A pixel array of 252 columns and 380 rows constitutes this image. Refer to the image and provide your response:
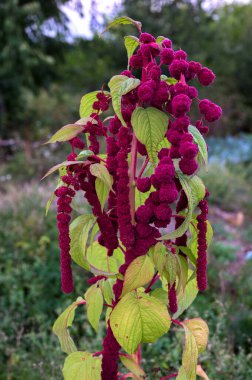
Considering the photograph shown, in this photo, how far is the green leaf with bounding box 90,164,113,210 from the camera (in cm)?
113

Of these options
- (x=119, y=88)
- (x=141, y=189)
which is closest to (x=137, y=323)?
(x=141, y=189)

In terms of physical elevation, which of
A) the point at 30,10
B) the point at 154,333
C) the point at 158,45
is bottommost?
the point at 154,333

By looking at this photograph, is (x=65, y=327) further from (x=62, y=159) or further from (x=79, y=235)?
(x=62, y=159)

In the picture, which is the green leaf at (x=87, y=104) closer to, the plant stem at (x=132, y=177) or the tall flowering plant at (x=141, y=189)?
the tall flowering plant at (x=141, y=189)

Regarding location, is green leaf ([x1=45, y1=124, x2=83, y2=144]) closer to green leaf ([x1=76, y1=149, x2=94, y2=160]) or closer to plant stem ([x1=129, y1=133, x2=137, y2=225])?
green leaf ([x1=76, y1=149, x2=94, y2=160])

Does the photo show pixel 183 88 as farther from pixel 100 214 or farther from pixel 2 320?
pixel 2 320

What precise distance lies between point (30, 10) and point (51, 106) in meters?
2.26

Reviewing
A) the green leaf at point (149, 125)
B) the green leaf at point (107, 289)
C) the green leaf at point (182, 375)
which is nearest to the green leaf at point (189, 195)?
the green leaf at point (149, 125)

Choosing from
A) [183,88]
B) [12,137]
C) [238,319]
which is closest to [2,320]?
[238,319]

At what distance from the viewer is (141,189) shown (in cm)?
116

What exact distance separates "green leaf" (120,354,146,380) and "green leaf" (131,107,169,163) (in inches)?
25.8

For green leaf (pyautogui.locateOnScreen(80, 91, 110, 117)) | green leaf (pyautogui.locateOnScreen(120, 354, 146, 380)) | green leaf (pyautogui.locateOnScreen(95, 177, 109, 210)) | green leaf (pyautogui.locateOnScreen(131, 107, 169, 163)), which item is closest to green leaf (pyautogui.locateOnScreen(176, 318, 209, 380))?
green leaf (pyautogui.locateOnScreen(120, 354, 146, 380))

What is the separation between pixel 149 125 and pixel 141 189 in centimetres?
16

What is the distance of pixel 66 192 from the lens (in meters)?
1.16
